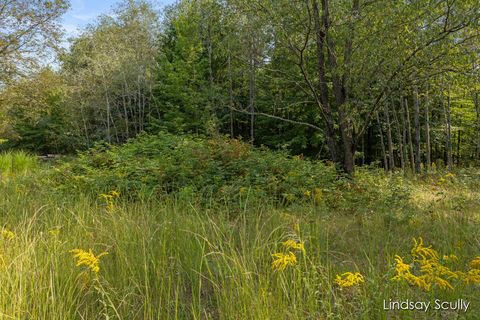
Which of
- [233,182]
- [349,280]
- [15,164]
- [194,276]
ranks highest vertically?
[15,164]

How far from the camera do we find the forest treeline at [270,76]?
5.24 meters

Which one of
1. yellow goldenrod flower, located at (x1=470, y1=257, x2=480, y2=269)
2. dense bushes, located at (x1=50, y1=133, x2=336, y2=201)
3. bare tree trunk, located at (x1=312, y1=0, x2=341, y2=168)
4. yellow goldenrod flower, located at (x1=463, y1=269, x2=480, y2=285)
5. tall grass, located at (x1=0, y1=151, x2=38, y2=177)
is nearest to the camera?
yellow goldenrod flower, located at (x1=463, y1=269, x2=480, y2=285)

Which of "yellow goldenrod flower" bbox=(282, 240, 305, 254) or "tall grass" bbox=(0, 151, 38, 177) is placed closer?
"yellow goldenrod flower" bbox=(282, 240, 305, 254)

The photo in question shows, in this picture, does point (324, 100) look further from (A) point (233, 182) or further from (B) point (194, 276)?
(B) point (194, 276)

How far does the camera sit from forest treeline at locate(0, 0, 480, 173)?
5238 millimetres

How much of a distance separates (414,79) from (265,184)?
3.05 meters

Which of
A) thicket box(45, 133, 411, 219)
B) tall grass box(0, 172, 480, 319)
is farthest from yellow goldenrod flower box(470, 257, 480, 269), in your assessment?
thicket box(45, 133, 411, 219)

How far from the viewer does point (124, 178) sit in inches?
209

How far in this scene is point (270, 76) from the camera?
6723 millimetres

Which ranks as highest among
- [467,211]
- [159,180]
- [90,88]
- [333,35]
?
[90,88]

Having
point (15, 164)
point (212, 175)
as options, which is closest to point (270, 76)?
point (212, 175)

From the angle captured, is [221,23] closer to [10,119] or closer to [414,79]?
[414,79]

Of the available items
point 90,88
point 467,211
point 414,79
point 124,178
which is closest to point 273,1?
point 414,79

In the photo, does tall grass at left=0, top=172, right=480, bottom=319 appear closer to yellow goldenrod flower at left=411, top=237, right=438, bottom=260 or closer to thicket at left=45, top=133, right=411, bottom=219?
yellow goldenrod flower at left=411, top=237, right=438, bottom=260
